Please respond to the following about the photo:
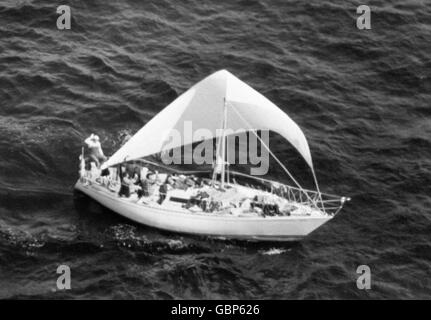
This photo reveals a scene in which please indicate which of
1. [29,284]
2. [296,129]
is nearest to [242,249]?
[296,129]

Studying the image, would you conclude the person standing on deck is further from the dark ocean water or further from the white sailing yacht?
the dark ocean water

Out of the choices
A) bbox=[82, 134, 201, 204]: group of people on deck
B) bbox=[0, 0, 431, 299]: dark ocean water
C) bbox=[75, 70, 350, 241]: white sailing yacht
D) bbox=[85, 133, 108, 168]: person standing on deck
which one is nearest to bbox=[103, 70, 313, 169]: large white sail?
bbox=[75, 70, 350, 241]: white sailing yacht

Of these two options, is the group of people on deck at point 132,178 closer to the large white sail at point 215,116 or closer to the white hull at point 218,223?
the white hull at point 218,223

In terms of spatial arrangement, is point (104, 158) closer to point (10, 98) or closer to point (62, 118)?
point (62, 118)

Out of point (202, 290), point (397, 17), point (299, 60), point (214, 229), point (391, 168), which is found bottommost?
point (202, 290)

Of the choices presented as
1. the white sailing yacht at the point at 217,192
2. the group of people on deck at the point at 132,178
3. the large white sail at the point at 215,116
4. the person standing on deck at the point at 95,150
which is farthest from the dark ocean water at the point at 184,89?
the large white sail at the point at 215,116

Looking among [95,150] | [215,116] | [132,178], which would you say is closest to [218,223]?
[132,178]
